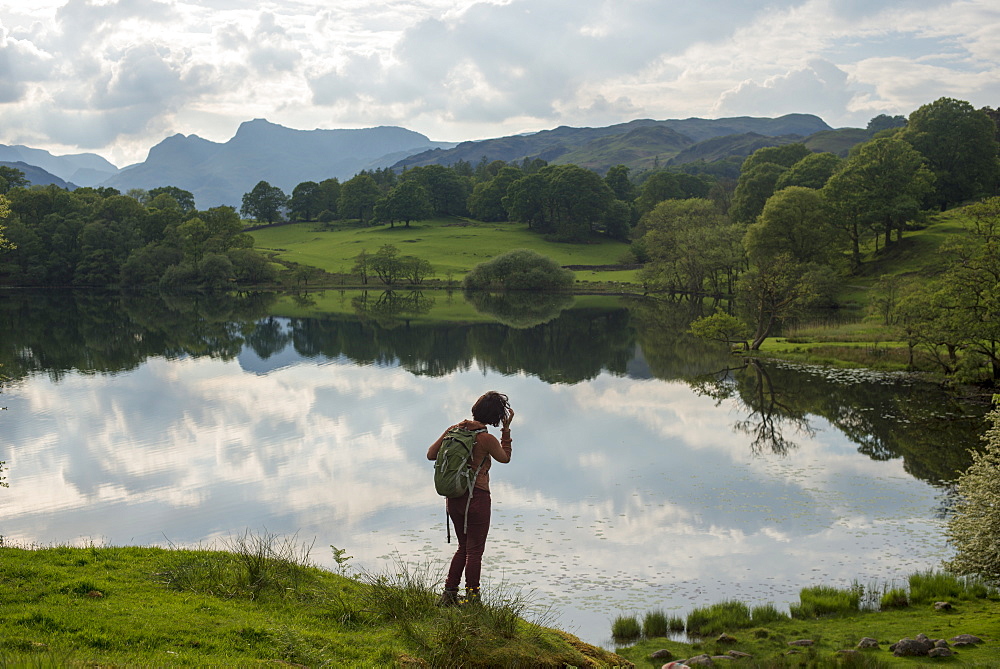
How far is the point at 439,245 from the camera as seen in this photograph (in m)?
118

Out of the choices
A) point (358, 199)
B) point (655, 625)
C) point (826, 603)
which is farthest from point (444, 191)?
point (655, 625)

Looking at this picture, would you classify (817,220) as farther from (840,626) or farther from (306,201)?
(306,201)

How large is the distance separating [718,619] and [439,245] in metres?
108

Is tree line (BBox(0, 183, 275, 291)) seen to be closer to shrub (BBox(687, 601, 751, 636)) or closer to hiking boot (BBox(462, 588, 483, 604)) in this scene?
shrub (BBox(687, 601, 751, 636))

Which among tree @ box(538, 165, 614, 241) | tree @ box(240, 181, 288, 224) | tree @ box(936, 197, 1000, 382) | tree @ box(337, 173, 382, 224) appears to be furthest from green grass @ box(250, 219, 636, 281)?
tree @ box(936, 197, 1000, 382)

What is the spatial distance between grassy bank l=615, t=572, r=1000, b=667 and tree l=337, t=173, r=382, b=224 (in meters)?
140

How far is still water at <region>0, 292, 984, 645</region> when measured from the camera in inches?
645

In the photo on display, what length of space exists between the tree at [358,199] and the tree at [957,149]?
96752 mm

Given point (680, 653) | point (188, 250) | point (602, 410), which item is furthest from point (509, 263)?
point (680, 653)

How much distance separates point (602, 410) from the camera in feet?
107

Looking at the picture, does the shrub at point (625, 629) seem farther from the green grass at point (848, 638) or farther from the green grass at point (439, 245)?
the green grass at point (439, 245)

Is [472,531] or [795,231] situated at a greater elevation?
[795,231]

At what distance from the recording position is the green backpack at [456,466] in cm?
968

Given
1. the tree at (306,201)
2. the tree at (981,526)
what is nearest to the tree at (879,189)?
the tree at (981,526)
